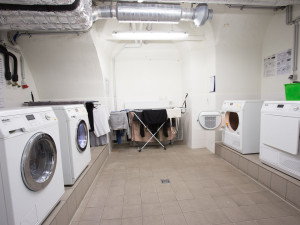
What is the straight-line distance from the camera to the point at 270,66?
2.81 metres

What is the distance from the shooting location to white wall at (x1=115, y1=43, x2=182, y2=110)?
3895 millimetres

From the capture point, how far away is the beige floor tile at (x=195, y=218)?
4.60 ft

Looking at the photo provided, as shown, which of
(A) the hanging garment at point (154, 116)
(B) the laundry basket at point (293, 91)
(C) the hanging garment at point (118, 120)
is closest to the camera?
(B) the laundry basket at point (293, 91)

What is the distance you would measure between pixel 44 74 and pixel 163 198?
2.93 meters

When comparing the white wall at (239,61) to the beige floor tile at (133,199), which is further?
the white wall at (239,61)

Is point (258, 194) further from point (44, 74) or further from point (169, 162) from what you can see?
point (44, 74)

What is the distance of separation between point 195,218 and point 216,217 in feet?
0.65

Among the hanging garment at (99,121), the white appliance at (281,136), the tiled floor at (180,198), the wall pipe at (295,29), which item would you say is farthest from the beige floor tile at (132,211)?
the wall pipe at (295,29)

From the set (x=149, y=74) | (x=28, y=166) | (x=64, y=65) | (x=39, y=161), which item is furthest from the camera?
(x=149, y=74)

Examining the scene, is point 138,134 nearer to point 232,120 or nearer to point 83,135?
point 83,135

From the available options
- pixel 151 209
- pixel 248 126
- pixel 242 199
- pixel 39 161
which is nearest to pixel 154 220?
pixel 151 209

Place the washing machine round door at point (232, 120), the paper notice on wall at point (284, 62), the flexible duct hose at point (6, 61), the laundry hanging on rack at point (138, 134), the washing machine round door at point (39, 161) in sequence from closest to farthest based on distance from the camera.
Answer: the washing machine round door at point (39, 161) → the flexible duct hose at point (6, 61) → the paper notice on wall at point (284, 62) → the washing machine round door at point (232, 120) → the laundry hanging on rack at point (138, 134)

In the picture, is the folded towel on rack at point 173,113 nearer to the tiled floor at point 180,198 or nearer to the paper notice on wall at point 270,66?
the tiled floor at point 180,198

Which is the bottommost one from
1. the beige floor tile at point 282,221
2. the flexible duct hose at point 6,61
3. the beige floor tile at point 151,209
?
the beige floor tile at point 282,221
